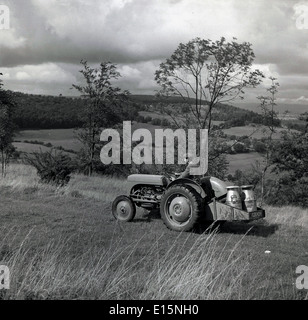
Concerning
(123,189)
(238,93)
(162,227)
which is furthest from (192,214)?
(238,93)

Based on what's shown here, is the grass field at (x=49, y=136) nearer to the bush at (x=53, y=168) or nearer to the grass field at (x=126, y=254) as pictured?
the bush at (x=53, y=168)

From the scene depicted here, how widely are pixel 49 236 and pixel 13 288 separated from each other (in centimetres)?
346

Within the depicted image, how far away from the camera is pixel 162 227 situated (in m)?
9.73

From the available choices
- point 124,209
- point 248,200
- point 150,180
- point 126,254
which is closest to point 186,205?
point 248,200

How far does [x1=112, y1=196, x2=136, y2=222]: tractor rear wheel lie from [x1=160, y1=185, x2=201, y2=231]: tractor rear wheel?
114 centimetres

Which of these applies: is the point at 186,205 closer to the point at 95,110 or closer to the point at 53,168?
the point at 53,168
